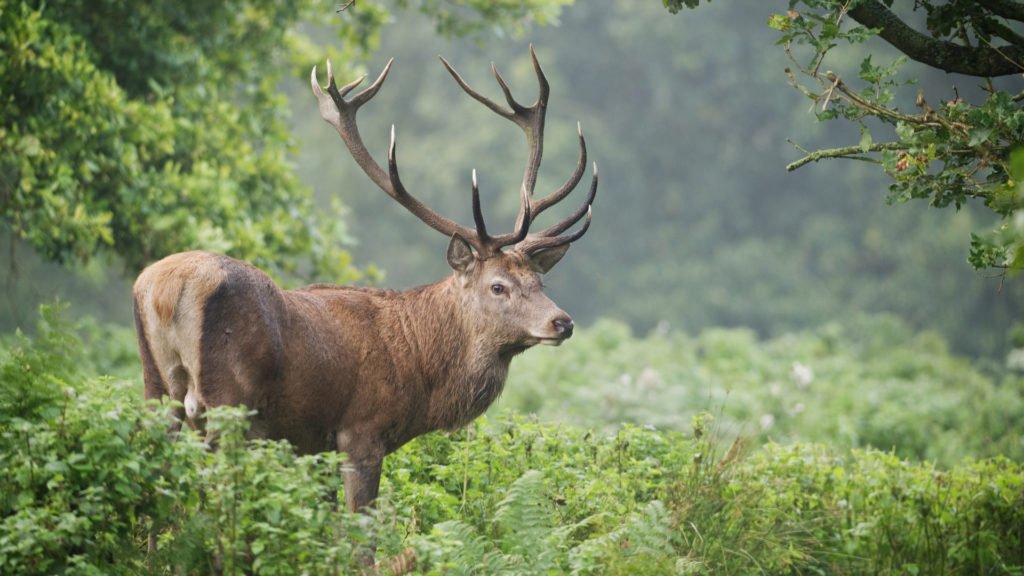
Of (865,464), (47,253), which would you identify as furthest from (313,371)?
(47,253)

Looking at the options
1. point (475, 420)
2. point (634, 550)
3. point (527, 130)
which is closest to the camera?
point (634, 550)

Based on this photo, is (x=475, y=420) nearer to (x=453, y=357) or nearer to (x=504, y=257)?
(x=453, y=357)

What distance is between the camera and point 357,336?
20.8 feet

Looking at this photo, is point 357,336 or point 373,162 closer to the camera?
point 357,336

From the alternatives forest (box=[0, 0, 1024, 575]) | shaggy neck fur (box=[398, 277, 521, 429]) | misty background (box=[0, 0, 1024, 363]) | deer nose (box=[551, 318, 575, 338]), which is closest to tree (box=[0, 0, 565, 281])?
forest (box=[0, 0, 1024, 575])

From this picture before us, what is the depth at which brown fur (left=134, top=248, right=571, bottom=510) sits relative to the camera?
5492 millimetres

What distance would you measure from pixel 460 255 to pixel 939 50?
103 inches

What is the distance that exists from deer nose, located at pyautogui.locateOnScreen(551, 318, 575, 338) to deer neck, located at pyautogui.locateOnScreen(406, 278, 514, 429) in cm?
36

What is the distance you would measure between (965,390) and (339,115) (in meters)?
12.4

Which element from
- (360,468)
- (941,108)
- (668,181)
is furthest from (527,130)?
(668,181)

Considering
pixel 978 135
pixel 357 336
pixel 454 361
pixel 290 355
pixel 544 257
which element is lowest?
pixel 290 355

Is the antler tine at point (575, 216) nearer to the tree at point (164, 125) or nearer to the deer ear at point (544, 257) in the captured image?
the deer ear at point (544, 257)

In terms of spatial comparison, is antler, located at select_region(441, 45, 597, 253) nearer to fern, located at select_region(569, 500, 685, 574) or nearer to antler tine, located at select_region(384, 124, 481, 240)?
antler tine, located at select_region(384, 124, 481, 240)

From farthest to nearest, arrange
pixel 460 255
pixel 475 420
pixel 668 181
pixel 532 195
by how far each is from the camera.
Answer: pixel 668 181, pixel 475 420, pixel 532 195, pixel 460 255
